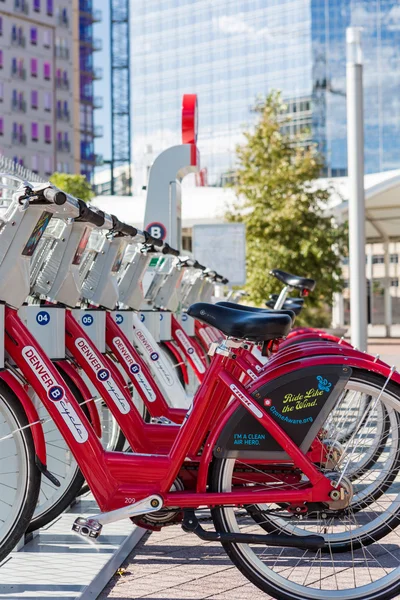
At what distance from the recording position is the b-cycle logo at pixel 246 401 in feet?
11.3

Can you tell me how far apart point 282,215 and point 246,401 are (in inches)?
812

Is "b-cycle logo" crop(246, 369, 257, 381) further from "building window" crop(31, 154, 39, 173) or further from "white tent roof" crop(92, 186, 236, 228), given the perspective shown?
"building window" crop(31, 154, 39, 173)

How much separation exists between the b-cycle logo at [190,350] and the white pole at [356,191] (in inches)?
229

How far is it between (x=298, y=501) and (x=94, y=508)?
6.55ft

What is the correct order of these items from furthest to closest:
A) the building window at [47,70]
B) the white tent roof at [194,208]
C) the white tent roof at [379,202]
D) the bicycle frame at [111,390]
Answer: the building window at [47,70], the white tent roof at [194,208], the white tent roof at [379,202], the bicycle frame at [111,390]

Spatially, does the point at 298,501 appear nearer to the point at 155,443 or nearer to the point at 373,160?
the point at 155,443

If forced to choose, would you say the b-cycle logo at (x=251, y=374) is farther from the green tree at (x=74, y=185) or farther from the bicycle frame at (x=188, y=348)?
the green tree at (x=74, y=185)

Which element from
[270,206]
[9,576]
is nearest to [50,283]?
[9,576]

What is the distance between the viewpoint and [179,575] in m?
4.10

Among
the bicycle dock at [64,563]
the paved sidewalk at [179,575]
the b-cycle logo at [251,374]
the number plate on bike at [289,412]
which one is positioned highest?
the b-cycle logo at [251,374]

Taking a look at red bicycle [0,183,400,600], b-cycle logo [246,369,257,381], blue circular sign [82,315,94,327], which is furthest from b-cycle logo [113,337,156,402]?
b-cycle logo [246,369,257,381]

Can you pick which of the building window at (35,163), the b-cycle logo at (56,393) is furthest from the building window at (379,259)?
the building window at (35,163)

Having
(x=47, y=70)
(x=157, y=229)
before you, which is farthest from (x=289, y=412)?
(x=47, y=70)

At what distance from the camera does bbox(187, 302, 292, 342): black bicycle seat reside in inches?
138
